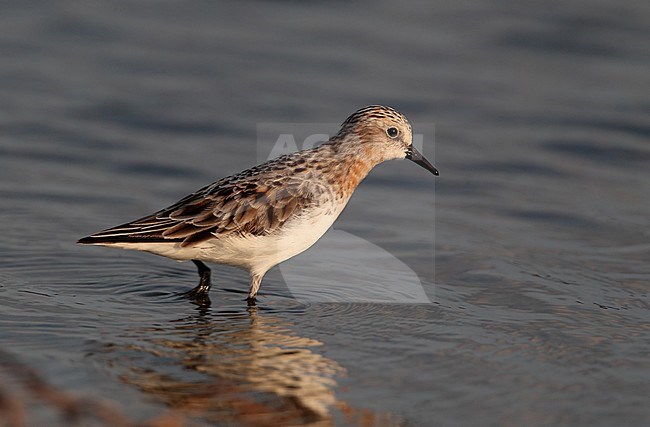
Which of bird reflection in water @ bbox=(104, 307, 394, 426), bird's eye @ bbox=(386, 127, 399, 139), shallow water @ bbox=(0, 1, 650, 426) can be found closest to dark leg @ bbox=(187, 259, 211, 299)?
shallow water @ bbox=(0, 1, 650, 426)

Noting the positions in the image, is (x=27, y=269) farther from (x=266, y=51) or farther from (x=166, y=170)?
(x=266, y=51)

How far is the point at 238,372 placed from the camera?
680 centimetres

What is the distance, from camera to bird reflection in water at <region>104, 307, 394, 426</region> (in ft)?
20.2

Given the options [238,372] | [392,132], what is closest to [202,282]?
[238,372]

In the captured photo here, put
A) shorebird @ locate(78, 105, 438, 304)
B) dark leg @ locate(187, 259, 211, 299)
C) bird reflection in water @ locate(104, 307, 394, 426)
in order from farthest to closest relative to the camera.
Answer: dark leg @ locate(187, 259, 211, 299), shorebird @ locate(78, 105, 438, 304), bird reflection in water @ locate(104, 307, 394, 426)

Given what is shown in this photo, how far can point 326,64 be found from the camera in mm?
14469

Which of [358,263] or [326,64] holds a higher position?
[326,64]

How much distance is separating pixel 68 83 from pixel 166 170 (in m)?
2.86

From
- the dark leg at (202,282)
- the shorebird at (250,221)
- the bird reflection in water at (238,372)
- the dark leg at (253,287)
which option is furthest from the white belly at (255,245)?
the bird reflection in water at (238,372)

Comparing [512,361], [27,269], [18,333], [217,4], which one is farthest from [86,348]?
[217,4]

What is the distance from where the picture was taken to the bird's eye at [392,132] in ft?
29.7

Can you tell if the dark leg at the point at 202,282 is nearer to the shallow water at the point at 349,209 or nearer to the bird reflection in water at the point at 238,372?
the shallow water at the point at 349,209

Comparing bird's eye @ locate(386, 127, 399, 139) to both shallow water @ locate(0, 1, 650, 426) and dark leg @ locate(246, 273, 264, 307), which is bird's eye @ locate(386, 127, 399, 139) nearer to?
shallow water @ locate(0, 1, 650, 426)

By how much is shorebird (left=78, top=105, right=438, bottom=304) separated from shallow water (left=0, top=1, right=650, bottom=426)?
41 centimetres
